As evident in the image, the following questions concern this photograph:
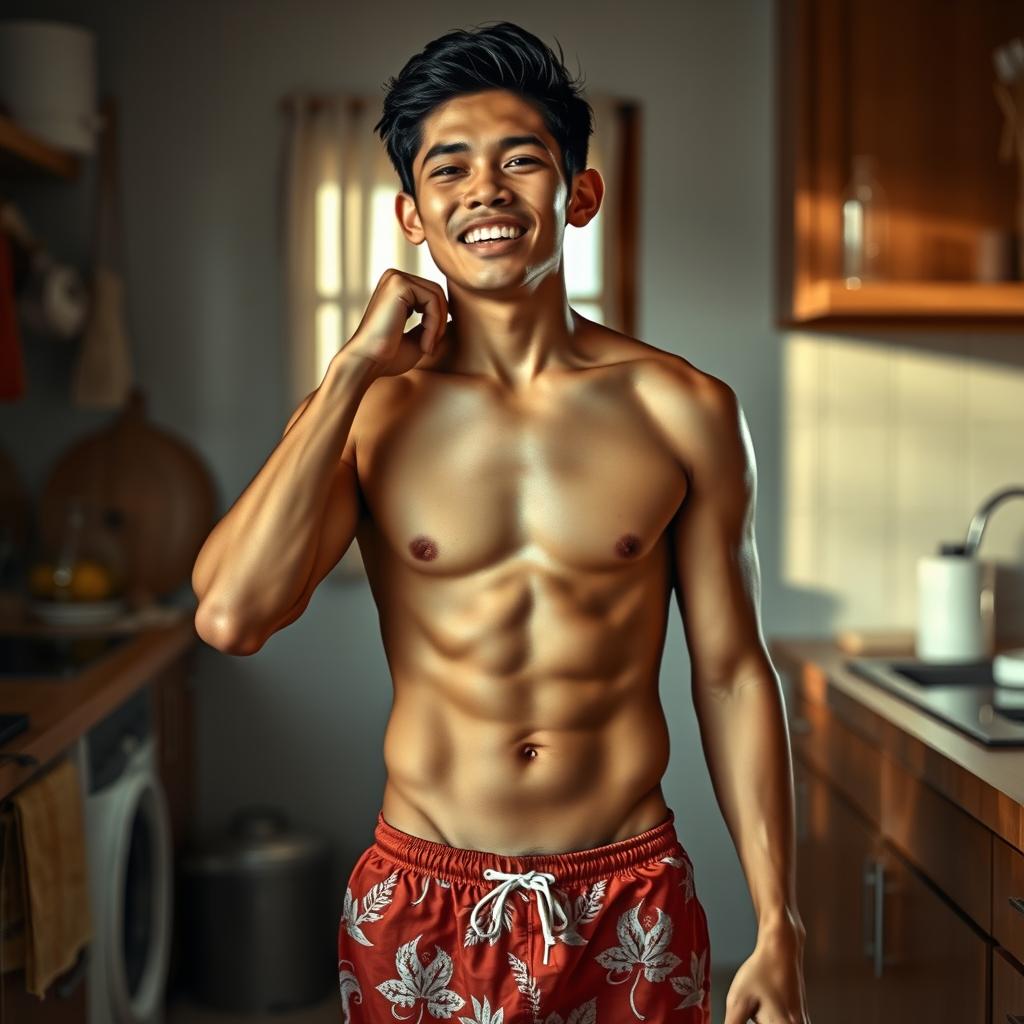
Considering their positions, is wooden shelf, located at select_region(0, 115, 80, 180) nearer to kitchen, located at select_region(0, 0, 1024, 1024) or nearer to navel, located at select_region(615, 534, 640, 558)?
kitchen, located at select_region(0, 0, 1024, 1024)

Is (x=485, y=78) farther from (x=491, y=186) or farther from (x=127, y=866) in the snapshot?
(x=127, y=866)

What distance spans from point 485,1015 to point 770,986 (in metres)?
0.30

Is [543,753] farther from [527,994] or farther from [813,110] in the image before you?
[813,110]

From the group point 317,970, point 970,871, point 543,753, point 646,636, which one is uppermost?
point 646,636

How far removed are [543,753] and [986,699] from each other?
1284 mm

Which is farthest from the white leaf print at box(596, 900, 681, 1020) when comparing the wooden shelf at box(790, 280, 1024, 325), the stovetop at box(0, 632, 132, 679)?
the wooden shelf at box(790, 280, 1024, 325)

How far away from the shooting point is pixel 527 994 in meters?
1.40

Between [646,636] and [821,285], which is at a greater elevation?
[821,285]

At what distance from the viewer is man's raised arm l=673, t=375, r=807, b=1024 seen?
4.76ft

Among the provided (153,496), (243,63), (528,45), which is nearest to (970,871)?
(528,45)

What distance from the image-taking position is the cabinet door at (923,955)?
77.1 inches

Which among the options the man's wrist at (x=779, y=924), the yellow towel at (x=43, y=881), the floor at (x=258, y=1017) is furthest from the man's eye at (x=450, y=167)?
the floor at (x=258, y=1017)

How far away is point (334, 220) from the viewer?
3.13 meters

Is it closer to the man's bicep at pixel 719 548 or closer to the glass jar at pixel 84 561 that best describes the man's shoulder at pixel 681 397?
the man's bicep at pixel 719 548
